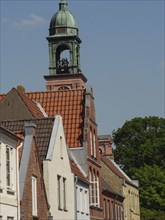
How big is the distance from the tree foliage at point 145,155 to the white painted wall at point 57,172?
46.6m

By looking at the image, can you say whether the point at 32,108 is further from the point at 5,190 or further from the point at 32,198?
the point at 5,190

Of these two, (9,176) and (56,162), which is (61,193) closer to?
(56,162)

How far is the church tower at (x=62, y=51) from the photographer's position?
3351 inches

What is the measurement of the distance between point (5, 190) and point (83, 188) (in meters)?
16.1

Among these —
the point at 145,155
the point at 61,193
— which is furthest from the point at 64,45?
the point at 61,193

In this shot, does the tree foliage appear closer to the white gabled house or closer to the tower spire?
the tower spire

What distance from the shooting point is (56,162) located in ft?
120

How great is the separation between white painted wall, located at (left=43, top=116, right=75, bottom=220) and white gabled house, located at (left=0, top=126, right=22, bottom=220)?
14.5ft

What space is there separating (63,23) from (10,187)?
62.4 m

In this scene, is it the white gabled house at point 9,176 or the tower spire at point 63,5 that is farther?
the tower spire at point 63,5

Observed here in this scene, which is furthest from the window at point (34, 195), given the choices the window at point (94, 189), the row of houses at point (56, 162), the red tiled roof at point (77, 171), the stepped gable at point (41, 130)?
the window at point (94, 189)

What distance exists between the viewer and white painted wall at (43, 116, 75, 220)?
34688 mm

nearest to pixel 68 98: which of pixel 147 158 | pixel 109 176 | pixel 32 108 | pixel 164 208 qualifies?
pixel 32 108

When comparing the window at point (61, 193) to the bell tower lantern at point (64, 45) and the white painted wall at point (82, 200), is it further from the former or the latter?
the bell tower lantern at point (64, 45)
